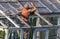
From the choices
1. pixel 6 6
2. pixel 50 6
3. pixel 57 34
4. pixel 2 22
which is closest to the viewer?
pixel 2 22

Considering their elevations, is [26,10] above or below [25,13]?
above

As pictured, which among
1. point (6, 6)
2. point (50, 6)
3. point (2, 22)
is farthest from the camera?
point (50, 6)

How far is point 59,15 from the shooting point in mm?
16156

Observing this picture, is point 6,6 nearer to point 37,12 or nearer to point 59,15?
point 37,12

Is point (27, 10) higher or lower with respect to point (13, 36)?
higher

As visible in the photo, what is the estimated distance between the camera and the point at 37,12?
1460 cm

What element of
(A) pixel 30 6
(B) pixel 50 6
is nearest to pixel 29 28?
(A) pixel 30 6

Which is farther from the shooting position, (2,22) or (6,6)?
(6,6)

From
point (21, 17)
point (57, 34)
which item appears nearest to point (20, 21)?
point (21, 17)

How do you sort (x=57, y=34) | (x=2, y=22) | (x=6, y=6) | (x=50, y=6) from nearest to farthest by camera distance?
(x=2, y=22) < (x=6, y=6) < (x=50, y=6) < (x=57, y=34)

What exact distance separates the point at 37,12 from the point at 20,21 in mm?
1126

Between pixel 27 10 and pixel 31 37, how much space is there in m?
1.92

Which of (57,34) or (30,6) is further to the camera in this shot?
(57,34)

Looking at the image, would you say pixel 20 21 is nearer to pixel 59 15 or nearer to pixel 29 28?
pixel 29 28
